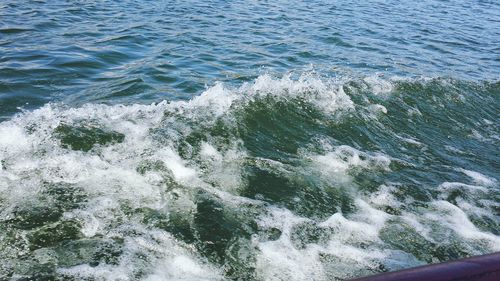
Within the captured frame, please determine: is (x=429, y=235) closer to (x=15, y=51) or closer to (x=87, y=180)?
(x=87, y=180)

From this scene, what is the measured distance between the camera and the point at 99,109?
7.23m

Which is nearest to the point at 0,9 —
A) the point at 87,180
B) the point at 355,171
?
the point at 87,180

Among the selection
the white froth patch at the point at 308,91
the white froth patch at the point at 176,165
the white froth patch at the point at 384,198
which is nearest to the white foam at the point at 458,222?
the white froth patch at the point at 384,198

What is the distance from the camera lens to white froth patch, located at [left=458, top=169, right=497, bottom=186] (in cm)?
648

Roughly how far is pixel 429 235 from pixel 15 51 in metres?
9.90

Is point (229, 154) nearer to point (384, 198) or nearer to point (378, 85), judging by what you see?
point (384, 198)

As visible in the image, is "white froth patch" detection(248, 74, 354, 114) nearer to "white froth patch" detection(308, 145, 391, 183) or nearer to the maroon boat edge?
"white froth patch" detection(308, 145, 391, 183)

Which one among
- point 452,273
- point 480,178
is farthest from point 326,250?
point 480,178

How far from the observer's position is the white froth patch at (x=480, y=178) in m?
6.48

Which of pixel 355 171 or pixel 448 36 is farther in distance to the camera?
pixel 448 36

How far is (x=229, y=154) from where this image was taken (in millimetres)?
6355

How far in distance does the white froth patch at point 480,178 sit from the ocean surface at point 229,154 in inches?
1.4

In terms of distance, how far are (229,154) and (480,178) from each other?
13.7 ft

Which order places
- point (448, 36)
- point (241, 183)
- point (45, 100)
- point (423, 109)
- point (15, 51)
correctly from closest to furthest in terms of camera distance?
1. point (241, 183)
2. point (45, 100)
3. point (423, 109)
4. point (15, 51)
5. point (448, 36)
